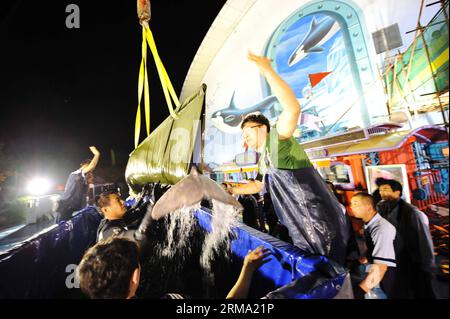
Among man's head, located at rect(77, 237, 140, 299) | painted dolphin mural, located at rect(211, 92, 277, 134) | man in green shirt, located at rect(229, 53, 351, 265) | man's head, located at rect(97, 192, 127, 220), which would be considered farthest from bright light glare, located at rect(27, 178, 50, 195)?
man in green shirt, located at rect(229, 53, 351, 265)

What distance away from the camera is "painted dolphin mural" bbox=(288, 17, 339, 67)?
22.5 feet

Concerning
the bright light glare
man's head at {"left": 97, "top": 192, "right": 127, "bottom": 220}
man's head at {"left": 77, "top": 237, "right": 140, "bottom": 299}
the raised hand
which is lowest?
man's head at {"left": 77, "top": 237, "right": 140, "bottom": 299}

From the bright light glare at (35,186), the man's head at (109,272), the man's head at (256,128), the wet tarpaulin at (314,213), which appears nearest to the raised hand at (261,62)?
the man's head at (256,128)

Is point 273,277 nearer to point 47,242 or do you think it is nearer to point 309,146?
point 47,242

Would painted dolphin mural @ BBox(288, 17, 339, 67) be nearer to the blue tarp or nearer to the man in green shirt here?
the man in green shirt

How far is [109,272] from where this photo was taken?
4.15ft

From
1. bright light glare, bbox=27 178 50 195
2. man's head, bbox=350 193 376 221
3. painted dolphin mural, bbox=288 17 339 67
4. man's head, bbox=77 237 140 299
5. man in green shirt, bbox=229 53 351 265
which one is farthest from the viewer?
bright light glare, bbox=27 178 50 195

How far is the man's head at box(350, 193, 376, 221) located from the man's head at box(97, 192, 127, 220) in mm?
3523

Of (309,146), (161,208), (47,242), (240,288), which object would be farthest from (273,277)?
(309,146)

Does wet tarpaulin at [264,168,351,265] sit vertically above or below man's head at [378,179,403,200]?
above

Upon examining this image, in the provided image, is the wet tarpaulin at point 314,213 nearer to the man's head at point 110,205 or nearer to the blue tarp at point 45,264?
the man's head at point 110,205

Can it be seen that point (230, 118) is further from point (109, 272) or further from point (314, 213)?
point (109, 272)

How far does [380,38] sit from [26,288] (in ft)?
31.3

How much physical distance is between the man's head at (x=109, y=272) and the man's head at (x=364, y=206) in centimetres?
287
